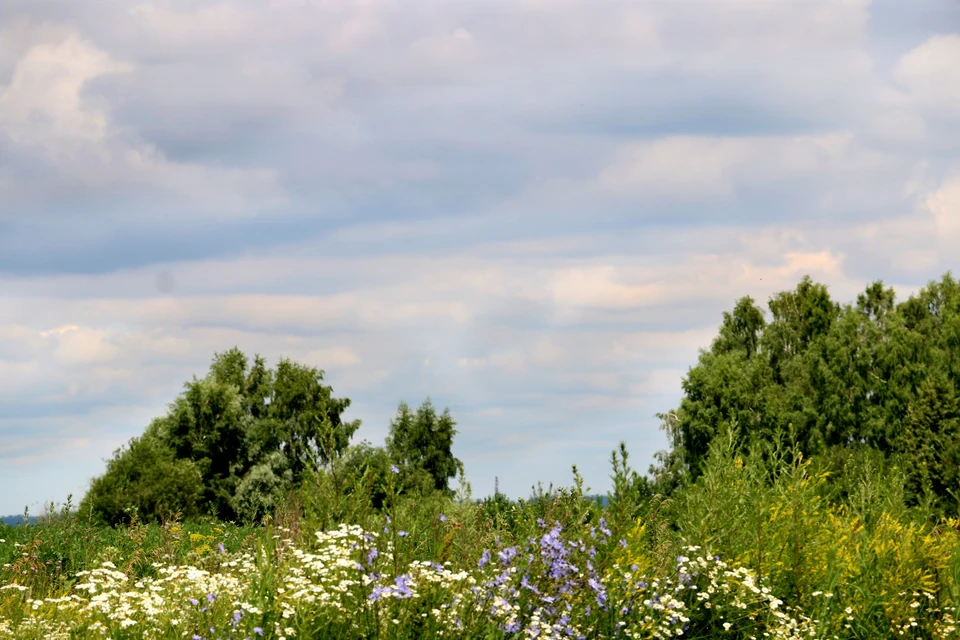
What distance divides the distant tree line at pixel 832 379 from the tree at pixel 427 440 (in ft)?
37.5

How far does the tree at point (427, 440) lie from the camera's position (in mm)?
49156

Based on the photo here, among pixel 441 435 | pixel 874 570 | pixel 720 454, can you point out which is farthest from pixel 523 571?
pixel 441 435

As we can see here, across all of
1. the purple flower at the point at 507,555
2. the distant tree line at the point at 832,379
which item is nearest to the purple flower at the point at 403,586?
the purple flower at the point at 507,555

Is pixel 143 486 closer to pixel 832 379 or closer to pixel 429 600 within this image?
pixel 429 600

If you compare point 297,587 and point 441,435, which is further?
point 441,435

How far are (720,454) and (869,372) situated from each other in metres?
37.4

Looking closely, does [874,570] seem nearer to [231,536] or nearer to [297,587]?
[297,587]

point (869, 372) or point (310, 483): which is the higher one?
point (869, 372)

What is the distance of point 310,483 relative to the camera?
7.54m

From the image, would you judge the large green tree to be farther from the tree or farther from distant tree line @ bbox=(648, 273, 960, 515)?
distant tree line @ bbox=(648, 273, 960, 515)

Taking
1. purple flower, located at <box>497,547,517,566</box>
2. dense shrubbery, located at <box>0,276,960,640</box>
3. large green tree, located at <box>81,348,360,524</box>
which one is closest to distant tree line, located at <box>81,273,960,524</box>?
large green tree, located at <box>81,348,360,524</box>

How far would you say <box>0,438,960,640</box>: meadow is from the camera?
244 inches

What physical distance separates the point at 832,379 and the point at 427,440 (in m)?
21.3

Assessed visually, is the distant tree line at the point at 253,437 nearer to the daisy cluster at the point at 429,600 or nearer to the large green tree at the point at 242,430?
the large green tree at the point at 242,430
